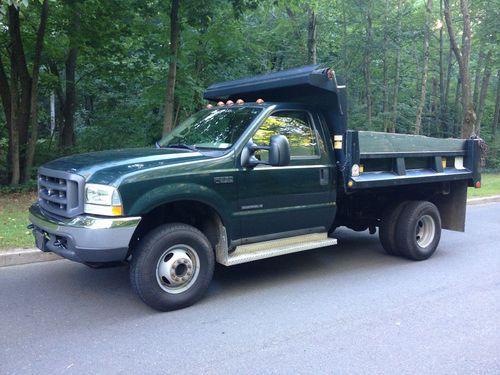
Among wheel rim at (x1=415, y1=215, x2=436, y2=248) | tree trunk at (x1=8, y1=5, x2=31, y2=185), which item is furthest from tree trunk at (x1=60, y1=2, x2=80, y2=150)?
wheel rim at (x1=415, y1=215, x2=436, y2=248)

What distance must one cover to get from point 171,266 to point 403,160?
342cm

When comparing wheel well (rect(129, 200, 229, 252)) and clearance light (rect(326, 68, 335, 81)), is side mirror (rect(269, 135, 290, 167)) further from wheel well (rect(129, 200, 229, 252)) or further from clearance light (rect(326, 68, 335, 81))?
clearance light (rect(326, 68, 335, 81))

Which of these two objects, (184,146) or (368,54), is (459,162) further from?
(368,54)

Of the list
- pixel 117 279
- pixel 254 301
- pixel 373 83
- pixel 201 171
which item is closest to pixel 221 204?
pixel 201 171

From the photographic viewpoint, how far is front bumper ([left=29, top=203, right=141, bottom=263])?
4.24 m

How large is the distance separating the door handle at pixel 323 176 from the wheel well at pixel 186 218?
1.43 meters

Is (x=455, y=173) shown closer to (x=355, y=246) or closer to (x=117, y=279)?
(x=355, y=246)

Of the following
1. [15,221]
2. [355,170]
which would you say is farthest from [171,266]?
[15,221]

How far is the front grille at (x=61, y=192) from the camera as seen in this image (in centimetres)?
438

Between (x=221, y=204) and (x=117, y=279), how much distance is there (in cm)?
174

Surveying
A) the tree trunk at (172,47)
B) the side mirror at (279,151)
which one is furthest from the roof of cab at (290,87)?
the tree trunk at (172,47)

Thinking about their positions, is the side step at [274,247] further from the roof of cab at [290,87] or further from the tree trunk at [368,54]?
the tree trunk at [368,54]

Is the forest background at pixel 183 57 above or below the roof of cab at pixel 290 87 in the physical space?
above

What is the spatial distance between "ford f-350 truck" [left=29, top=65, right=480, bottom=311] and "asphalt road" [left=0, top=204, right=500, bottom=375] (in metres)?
0.45
